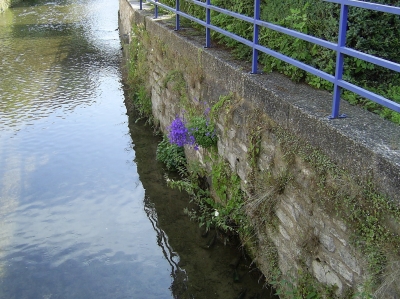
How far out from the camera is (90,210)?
6262 mm

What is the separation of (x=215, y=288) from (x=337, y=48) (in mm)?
2491

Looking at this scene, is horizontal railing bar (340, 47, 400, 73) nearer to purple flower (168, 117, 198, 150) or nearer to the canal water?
the canal water

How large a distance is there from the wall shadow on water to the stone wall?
23 centimetres

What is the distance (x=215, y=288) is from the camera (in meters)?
4.71

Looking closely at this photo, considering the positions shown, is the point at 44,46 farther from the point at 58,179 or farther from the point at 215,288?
the point at 215,288

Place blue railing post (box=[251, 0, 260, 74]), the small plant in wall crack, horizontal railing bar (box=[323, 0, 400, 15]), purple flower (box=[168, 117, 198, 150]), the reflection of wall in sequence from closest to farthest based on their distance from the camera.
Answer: horizontal railing bar (box=[323, 0, 400, 15])
blue railing post (box=[251, 0, 260, 74])
purple flower (box=[168, 117, 198, 150])
the small plant in wall crack
the reflection of wall

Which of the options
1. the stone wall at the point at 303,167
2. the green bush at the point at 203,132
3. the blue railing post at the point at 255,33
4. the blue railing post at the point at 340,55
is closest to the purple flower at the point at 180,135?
the green bush at the point at 203,132

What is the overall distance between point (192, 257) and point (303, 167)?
197 cm

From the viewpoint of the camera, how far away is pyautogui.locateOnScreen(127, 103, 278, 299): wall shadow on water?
15.3 ft

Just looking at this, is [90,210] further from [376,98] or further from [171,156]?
[376,98]

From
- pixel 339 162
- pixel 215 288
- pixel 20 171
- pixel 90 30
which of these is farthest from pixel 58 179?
pixel 90 30

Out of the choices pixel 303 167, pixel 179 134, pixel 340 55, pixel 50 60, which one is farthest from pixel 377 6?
pixel 50 60

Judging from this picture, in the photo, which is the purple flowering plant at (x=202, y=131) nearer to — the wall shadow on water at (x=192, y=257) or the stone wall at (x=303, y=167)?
the stone wall at (x=303, y=167)

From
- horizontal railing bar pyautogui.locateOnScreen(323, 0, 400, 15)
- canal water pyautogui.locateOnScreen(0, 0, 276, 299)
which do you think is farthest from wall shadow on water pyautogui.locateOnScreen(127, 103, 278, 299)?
horizontal railing bar pyautogui.locateOnScreen(323, 0, 400, 15)
